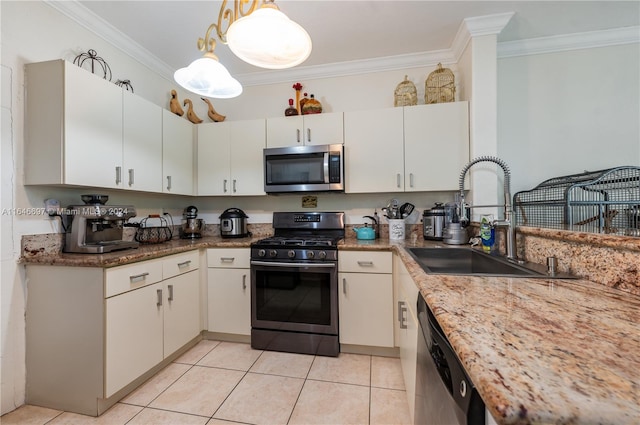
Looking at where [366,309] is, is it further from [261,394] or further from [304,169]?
[304,169]

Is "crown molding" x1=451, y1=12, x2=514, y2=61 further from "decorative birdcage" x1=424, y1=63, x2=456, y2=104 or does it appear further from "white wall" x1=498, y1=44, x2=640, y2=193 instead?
"white wall" x1=498, y1=44, x2=640, y2=193

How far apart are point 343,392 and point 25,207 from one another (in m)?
2.20

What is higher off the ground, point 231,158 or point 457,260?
point 231,158

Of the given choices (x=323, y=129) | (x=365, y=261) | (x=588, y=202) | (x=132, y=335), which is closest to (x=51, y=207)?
(x=132, y=335)

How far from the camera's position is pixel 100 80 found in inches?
66.1

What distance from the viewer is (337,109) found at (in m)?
2.68

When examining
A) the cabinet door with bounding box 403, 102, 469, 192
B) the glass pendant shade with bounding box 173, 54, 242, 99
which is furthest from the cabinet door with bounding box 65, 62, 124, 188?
the cabinet door with bounding box 403, 102, 469, 192

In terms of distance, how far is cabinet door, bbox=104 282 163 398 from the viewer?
1455mm

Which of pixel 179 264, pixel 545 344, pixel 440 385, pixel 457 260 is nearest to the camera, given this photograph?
pixel 545 344

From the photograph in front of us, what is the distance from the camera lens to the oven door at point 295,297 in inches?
79.4

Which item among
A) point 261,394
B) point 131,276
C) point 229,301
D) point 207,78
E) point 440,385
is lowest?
point 261,394

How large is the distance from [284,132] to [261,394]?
2.04 m

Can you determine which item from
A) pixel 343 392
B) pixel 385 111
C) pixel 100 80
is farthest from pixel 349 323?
pixel 100 80

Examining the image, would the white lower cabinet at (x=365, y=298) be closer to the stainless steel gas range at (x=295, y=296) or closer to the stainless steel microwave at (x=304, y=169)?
the stainless steel gas range at (x=295, y=296)
